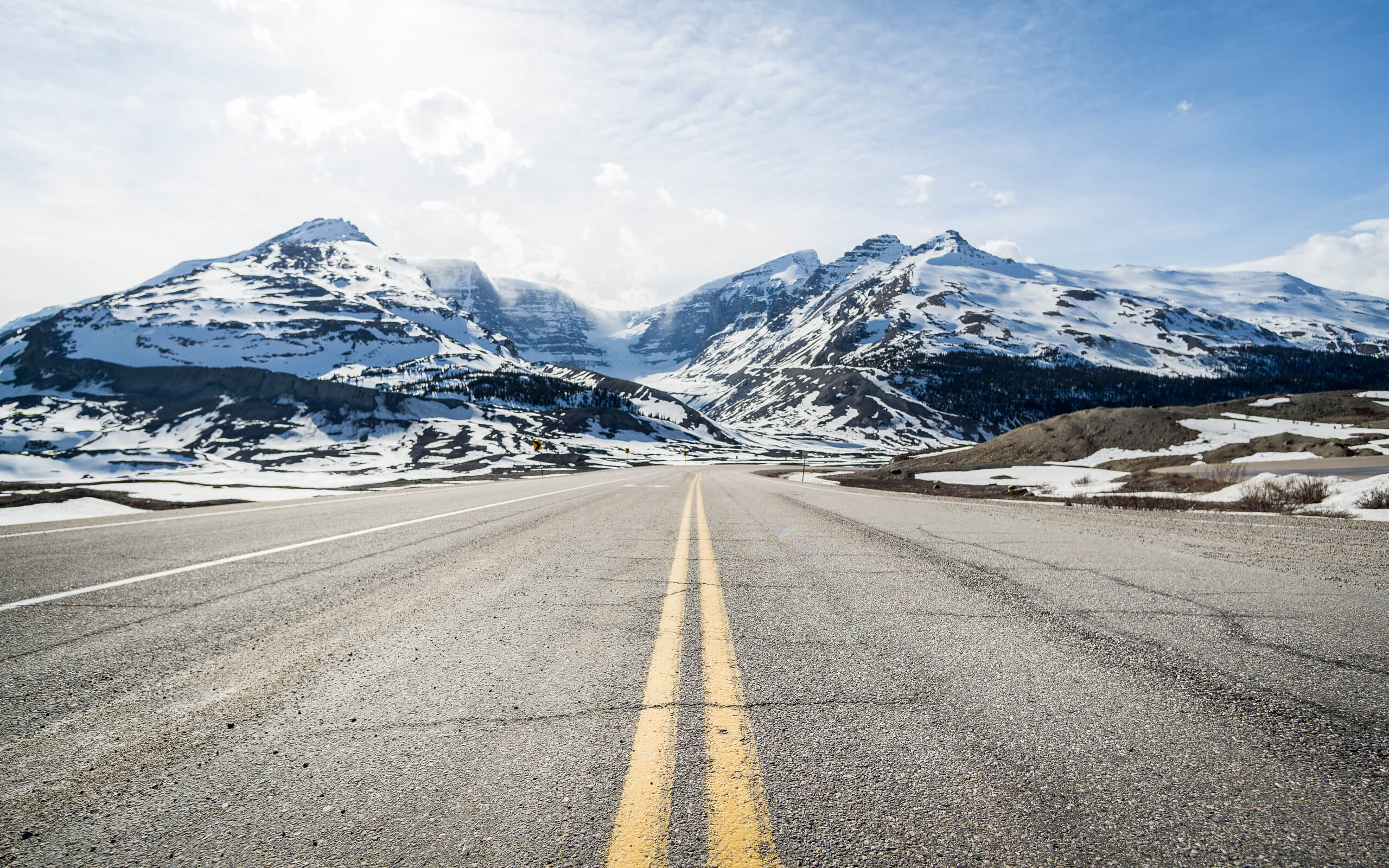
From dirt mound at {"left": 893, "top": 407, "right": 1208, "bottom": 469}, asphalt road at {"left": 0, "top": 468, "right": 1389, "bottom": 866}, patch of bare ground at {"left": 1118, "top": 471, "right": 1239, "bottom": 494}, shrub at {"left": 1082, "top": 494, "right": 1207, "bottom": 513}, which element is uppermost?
dirt mound at {"left": 893, "top": 407, "right": 1208, "bottom": 469}

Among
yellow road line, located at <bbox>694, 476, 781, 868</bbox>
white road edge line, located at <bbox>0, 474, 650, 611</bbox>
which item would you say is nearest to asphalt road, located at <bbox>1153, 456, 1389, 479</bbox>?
yellow road line, located at <bbox>694, 476, 781, 868</bbox>

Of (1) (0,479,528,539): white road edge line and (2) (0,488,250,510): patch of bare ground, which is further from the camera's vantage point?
(2) (0,488,250,510): patch of bare ground

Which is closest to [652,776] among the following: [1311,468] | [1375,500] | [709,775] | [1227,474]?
[709,775]

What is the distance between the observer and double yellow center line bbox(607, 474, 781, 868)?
66.4 inches

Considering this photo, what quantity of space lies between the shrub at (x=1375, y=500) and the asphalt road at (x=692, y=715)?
25.3 ft

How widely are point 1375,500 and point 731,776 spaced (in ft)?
50.8

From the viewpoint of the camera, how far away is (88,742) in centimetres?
231

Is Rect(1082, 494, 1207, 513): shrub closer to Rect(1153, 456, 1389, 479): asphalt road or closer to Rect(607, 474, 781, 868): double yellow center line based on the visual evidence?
Rect(1153, 456, 1389, 479): asphalt road

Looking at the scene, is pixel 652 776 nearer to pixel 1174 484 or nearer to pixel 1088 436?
pixel 1174 484

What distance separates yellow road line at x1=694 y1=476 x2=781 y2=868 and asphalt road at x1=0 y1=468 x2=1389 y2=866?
0.05 ft

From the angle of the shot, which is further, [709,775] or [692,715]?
[692,715]

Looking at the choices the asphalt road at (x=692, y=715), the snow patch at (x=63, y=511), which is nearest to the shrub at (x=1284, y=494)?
the asphalt road at (x=692, y=715)

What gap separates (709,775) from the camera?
2.04m

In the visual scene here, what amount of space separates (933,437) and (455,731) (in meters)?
210
